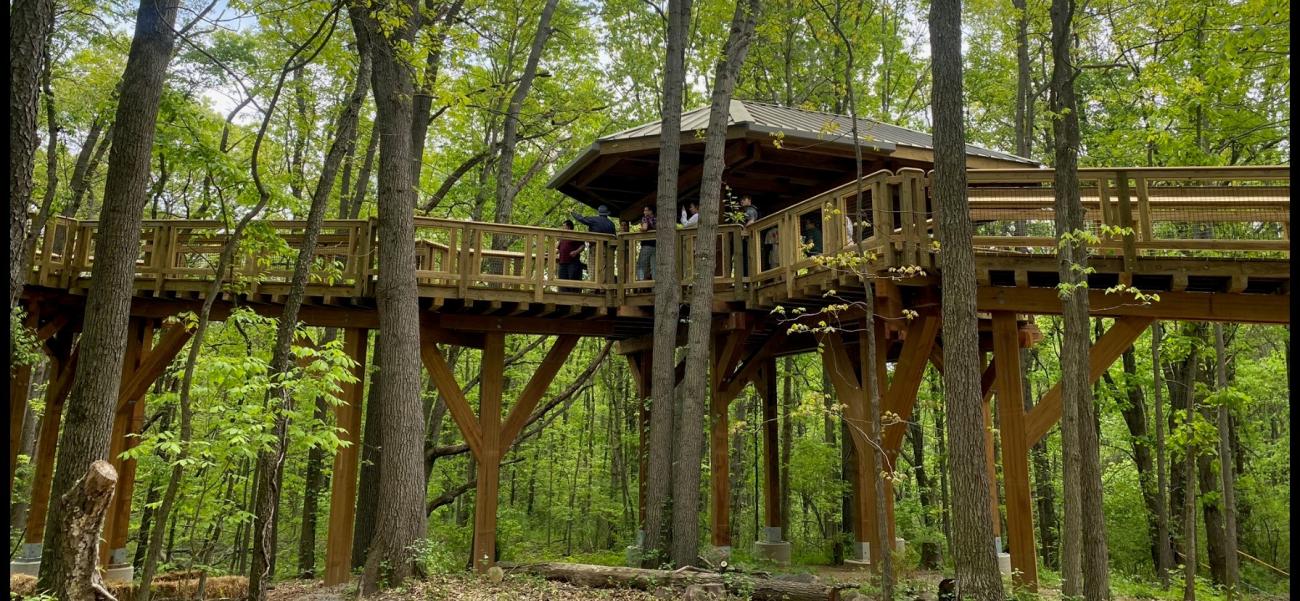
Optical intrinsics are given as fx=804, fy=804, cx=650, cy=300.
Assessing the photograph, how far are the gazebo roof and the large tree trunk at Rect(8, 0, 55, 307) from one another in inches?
308

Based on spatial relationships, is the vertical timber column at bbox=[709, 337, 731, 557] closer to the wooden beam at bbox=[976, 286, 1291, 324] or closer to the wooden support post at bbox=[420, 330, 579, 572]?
the wooden support post at bbox=[420, 330, 579, 572]

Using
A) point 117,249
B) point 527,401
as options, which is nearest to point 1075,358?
point 527,401

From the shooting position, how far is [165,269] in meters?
11.4

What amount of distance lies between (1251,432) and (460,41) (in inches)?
839

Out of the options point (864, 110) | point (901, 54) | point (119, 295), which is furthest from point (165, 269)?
point (901, 54)

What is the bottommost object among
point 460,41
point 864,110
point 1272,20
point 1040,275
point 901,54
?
point 1040,275

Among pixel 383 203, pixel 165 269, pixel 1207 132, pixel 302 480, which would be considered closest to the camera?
pixel 383 203

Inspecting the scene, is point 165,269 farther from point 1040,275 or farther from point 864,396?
point 1040,275

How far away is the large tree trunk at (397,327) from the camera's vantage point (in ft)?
27.2

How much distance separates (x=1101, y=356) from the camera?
8.95 meters

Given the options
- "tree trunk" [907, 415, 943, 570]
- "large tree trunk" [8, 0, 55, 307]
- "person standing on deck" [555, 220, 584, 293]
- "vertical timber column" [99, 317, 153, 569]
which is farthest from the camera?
"tree trunk" [907, 415, 943, 570]

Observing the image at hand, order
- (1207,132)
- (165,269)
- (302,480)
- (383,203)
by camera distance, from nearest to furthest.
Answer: (383,203) → (165,269) → (1207,132) → (302,480)

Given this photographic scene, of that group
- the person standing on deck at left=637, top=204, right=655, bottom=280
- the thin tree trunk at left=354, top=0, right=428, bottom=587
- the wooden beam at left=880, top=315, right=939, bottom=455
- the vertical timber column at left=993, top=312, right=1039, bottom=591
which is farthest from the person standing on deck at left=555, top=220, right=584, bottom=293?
the vertical timber column at left=993, top=312, right=1039, bottom=591

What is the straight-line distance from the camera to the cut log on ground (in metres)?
8.05
